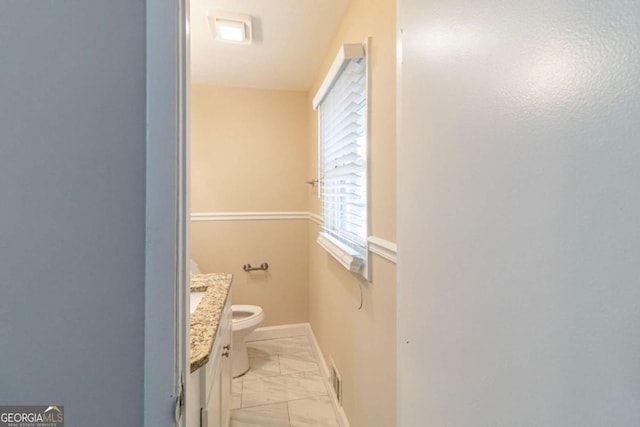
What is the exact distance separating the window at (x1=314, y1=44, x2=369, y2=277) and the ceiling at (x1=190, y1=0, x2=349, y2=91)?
380 millimetres

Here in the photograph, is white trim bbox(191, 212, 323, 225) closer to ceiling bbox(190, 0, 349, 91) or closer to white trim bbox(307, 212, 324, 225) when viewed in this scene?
white trim bbox(307, 212, 324, 225)

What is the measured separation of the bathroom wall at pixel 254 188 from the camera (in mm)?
3090

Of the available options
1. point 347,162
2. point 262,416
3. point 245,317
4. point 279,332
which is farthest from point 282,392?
point 347,162

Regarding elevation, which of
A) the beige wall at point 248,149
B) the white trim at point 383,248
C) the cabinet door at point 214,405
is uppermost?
the beige wall at point 248,149

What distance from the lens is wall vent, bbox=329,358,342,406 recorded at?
198 cm

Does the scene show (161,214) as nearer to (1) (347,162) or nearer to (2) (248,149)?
(1) (347,162)

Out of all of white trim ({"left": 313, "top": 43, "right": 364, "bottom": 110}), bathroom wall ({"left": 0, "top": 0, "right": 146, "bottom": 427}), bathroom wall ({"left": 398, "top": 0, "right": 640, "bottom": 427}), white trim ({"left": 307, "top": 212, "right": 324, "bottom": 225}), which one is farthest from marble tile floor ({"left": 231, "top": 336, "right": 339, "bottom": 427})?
white trim ({"left": 313, "top": 43, "right": 364, "bottom": 110})

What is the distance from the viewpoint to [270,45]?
229cm

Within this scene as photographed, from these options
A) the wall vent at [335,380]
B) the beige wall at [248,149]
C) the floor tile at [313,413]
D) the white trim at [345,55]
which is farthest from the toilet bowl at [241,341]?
the white trim at [345,55]

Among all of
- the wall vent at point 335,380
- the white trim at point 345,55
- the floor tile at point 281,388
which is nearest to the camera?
the white trim at point 345,55

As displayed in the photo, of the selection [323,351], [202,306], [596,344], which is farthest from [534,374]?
[323,351]

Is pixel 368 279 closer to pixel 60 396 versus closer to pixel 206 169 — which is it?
pixel 60 396

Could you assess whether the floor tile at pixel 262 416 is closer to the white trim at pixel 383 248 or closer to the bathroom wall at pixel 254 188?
the bathroom wall at pixel 254 188

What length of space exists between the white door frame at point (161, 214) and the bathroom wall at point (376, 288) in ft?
2.60
